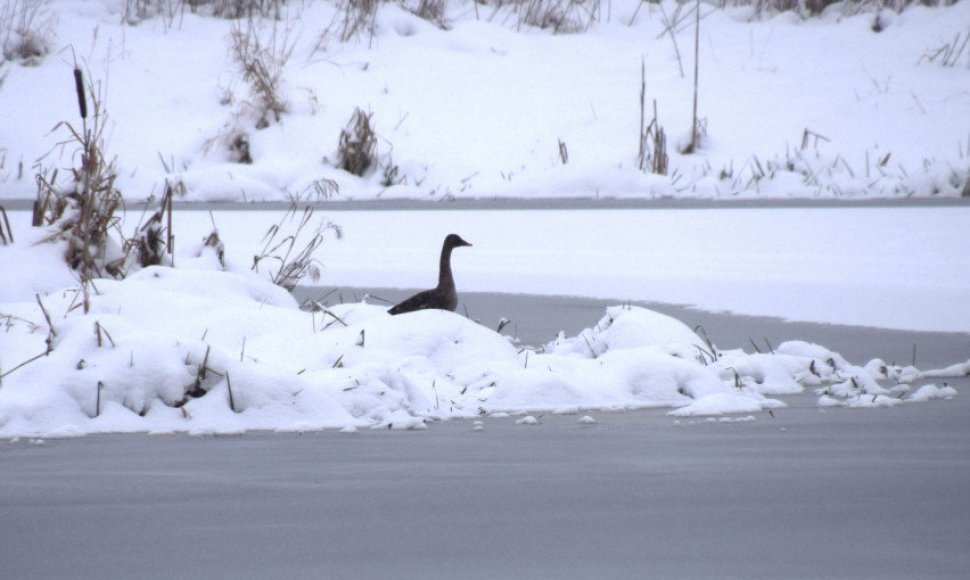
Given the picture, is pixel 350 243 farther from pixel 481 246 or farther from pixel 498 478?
pixel 498 478

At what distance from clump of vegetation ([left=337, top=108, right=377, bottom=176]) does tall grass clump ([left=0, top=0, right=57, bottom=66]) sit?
13.0ft

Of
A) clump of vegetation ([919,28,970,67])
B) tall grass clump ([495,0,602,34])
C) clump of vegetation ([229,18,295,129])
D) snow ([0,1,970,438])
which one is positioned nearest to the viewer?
snow ([0,1,970,438])

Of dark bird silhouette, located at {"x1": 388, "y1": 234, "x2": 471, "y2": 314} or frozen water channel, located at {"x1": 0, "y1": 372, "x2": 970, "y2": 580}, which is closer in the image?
frozen water channel, located at {"x1": 0, "y1": 372, "x2": 970, "y2": 580}

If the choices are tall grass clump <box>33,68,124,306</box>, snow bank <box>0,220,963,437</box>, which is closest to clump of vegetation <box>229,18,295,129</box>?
tall grass clump <box>33,68,124,306</box>

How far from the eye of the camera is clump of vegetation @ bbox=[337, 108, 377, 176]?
14532 mm

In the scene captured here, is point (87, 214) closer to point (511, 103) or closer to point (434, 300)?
point (434, 300)

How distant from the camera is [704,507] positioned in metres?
3.44

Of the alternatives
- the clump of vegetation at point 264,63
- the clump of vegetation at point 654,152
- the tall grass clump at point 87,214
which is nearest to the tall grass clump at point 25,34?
the clump of vegetation at point 264,63

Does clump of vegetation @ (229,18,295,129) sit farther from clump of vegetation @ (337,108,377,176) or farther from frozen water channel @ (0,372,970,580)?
frozen water channel @ (0,372,970,580)

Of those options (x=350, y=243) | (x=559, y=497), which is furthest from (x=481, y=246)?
(x=559, y=497)

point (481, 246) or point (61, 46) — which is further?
point (61, 46)

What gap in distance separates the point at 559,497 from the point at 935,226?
843 centimetres

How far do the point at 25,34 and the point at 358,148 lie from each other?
13.8ft

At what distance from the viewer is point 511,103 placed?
15953 mm
